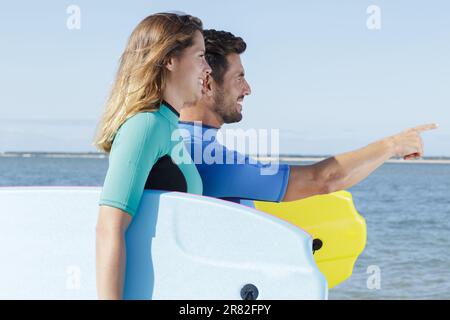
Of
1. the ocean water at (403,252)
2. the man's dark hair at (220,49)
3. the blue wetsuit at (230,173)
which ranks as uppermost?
the man's dark hair at (220,49)

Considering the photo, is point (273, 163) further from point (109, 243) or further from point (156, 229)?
point (109, 243)

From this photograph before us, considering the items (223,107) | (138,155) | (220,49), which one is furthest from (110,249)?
Result: (220,49)

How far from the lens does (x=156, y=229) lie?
1.90 meters

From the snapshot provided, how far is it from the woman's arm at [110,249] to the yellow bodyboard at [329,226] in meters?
1.33

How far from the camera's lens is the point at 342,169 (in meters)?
2.38

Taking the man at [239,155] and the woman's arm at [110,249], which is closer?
the woman's arm at [110,249]

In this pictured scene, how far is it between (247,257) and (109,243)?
36cm

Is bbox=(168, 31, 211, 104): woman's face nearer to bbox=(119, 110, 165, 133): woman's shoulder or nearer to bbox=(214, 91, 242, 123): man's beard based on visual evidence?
bbox=(119, 110, 165, 133): woman's shoulder

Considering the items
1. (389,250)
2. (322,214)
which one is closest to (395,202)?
(389,250)

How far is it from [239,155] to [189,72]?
50 cm

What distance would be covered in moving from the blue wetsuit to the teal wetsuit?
449 mm

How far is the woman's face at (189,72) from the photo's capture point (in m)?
1.91

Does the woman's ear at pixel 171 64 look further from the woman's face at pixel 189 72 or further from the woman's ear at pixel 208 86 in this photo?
the woman's ear at pixel 208 86

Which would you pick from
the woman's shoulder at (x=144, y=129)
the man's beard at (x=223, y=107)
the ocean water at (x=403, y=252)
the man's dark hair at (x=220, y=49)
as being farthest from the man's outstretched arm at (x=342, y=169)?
the ocean water at (x=403, y=252)
